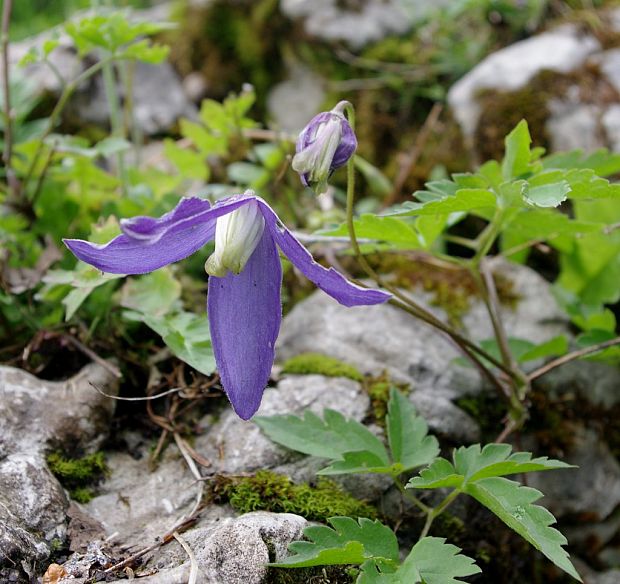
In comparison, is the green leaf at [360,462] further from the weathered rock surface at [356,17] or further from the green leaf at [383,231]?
the weathered rock surface at [356,17]

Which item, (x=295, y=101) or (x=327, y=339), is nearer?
(x=327, y=339)

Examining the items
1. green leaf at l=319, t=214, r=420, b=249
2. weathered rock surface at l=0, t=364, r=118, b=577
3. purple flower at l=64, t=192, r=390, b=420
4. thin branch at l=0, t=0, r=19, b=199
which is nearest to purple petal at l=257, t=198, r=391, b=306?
purple flower at l=64, t=192, r=390, b=420

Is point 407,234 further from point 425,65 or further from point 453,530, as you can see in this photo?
point 425,65

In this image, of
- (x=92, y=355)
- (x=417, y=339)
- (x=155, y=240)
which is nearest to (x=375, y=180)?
(x=417, y=339)

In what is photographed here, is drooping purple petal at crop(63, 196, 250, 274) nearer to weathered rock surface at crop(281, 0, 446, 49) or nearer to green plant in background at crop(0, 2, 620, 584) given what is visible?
green plant in background at crop(0, 2, 620, 584)

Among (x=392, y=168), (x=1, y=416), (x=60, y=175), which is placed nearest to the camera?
(x=1, y=416)

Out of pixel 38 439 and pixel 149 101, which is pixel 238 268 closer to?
pixel 38 439

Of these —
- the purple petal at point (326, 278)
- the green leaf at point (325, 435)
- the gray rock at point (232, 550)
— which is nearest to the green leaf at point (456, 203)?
the purple petal at point (326, 278)

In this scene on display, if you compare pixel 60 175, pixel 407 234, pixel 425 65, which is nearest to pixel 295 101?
pixel 425 65
